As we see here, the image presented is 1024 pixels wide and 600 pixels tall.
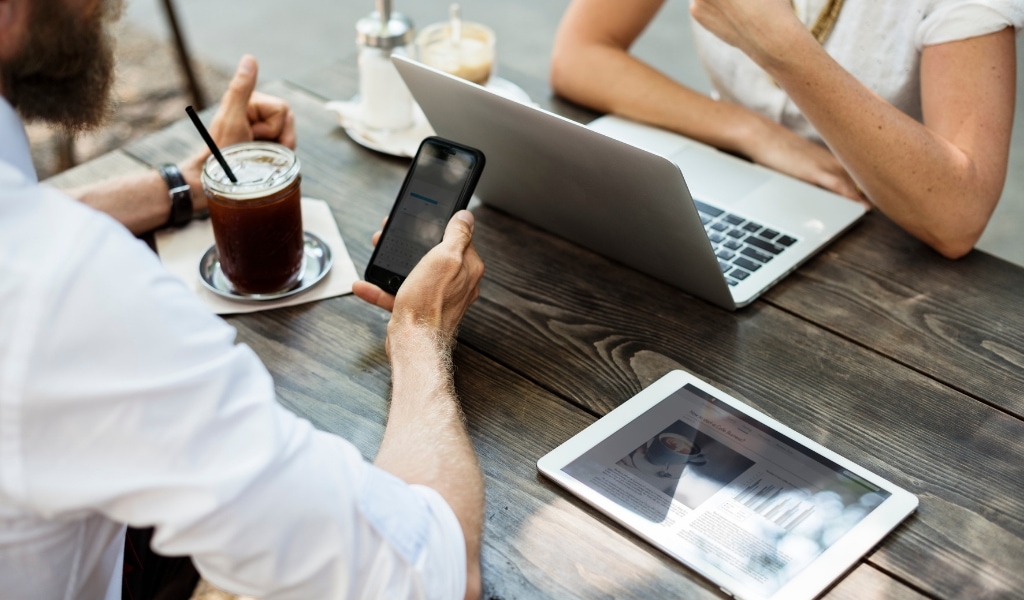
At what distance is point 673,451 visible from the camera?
2.74ft

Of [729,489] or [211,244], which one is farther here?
[211,244]

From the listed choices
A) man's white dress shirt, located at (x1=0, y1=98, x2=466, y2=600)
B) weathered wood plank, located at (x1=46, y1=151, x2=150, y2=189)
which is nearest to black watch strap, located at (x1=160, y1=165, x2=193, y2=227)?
weathered wood plank, located at (x1=46, y1=151, x2=150, y2=189)

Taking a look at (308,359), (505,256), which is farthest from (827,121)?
(308,359)

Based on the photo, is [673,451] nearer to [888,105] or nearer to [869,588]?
[869,588]

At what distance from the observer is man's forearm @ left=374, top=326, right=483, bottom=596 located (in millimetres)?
749

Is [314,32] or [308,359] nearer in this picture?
[308,359]

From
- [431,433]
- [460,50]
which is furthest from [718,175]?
[431,433]

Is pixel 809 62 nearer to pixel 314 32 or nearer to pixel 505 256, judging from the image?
pixel 505 256

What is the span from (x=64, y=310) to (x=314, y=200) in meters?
0.71

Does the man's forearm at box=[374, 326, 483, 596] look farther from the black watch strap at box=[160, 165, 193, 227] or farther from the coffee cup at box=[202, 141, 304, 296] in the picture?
the black watch strap at box=[160, 165, 193, 227]

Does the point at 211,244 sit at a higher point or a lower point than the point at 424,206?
lower

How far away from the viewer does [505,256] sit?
45.1 inches

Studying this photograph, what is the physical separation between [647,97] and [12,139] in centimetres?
96

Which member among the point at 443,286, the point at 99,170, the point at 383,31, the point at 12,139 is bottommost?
the point at 99,170
